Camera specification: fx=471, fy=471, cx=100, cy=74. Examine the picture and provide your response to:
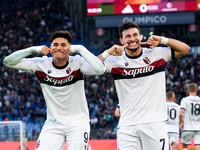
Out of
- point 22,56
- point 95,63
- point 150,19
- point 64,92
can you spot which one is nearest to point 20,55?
point 22,56

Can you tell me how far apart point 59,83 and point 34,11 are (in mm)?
20999

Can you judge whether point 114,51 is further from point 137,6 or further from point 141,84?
point 137,6

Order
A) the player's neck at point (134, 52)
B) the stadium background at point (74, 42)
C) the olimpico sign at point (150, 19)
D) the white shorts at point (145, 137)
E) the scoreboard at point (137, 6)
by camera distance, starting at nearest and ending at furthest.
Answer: the white shorts at point (145, 137) → the player's neck at point (134, 52) → the scoreboard at point (137, 6) → the olimpico sign at point (150, 19) → the stadium background at point (74, 42)

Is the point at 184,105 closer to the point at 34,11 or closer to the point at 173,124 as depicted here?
the point at 173,124

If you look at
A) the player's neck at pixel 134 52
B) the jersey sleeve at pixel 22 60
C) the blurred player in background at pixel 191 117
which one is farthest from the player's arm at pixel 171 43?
the blurred player in background at pixel 191 117

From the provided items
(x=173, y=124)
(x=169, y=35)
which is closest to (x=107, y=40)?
(x=169, y=35)

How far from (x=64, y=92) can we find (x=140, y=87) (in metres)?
0.86

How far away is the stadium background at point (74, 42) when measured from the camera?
18.0m

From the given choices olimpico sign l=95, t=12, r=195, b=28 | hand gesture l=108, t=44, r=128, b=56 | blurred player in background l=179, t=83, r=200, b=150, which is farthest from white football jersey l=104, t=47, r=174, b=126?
olimpico sign l=95, t=12, r=195, b=28

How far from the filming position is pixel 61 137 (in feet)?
17.2

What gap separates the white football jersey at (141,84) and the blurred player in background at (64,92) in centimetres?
26

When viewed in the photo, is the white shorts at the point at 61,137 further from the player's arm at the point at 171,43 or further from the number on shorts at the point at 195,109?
the number on shorts at the point at 195,109

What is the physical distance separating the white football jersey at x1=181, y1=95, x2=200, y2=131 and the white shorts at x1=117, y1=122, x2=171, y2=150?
15.0 ft

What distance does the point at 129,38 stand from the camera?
17.0 feet
